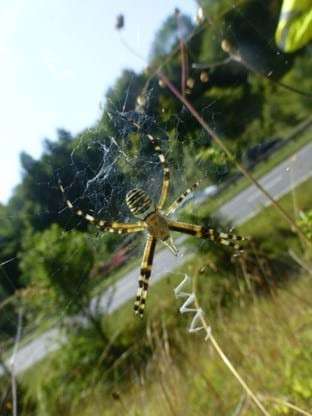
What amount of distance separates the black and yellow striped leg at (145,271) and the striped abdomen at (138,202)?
333mm

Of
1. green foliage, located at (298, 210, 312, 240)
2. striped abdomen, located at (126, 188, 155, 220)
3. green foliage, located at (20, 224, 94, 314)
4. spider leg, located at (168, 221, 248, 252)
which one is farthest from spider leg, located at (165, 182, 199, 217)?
green foliage, located at (20, 224, 94, 314)

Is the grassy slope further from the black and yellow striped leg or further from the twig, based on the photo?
the twig

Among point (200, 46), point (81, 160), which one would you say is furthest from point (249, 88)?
point (81, 160)

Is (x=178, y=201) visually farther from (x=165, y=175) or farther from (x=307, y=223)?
(x=307, y=223)

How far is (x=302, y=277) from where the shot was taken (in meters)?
4.93

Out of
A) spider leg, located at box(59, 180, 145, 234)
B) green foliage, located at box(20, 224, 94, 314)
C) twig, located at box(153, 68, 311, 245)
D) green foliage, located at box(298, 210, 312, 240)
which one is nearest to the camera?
twig, located at box(153, 68, 311, 245)

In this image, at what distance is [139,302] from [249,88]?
770 cm

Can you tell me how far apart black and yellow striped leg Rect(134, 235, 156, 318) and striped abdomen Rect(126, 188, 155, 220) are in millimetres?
333

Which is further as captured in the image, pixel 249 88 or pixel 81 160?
pixel 249 88

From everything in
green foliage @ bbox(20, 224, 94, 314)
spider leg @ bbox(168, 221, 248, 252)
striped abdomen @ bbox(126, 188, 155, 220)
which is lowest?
spider leg @ bbox(168, 221, 248, 252)

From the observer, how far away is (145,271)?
3424mm

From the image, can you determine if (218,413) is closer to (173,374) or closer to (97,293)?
(173,374)

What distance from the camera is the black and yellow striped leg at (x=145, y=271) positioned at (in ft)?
11.2

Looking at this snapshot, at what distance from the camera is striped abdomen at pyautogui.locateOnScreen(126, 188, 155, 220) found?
296 centimetres
